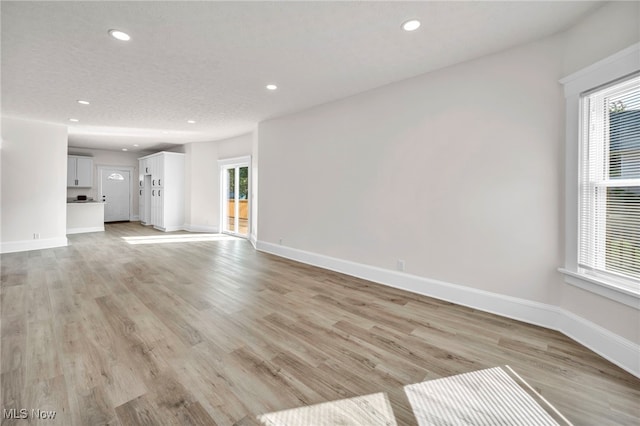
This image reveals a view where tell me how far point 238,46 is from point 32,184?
19.8ft

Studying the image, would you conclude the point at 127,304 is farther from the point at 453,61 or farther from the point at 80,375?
the point at 453,61

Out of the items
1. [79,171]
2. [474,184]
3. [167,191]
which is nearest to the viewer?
[474,184]

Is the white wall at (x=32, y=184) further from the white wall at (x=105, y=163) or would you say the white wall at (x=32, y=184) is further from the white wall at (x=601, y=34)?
the white wall at (x=601, y=34)

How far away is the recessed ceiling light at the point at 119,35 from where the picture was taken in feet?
8.14

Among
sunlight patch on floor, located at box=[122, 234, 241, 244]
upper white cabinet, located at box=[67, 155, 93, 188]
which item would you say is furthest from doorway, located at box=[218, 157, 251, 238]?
upper white cabinet, located at box=[67, 155, 93, 188]

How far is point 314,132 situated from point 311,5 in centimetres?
257

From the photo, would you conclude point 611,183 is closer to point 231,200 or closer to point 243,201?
point 243,201

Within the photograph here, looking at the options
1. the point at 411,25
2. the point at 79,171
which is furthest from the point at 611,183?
the point at 79,171

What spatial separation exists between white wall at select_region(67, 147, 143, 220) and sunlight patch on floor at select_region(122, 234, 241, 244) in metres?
4.03

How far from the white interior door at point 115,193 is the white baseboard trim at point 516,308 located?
9621mm

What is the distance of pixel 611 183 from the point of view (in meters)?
2.15

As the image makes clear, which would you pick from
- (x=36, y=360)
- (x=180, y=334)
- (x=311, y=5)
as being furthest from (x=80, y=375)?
(x=311, y=5)

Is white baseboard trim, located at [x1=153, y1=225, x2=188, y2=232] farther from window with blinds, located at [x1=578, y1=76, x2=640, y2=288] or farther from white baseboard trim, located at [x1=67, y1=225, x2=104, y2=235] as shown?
window with blinds, located at [x1=578, y1=76, x2=640, y2=288]

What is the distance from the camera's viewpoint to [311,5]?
214 centimetres
